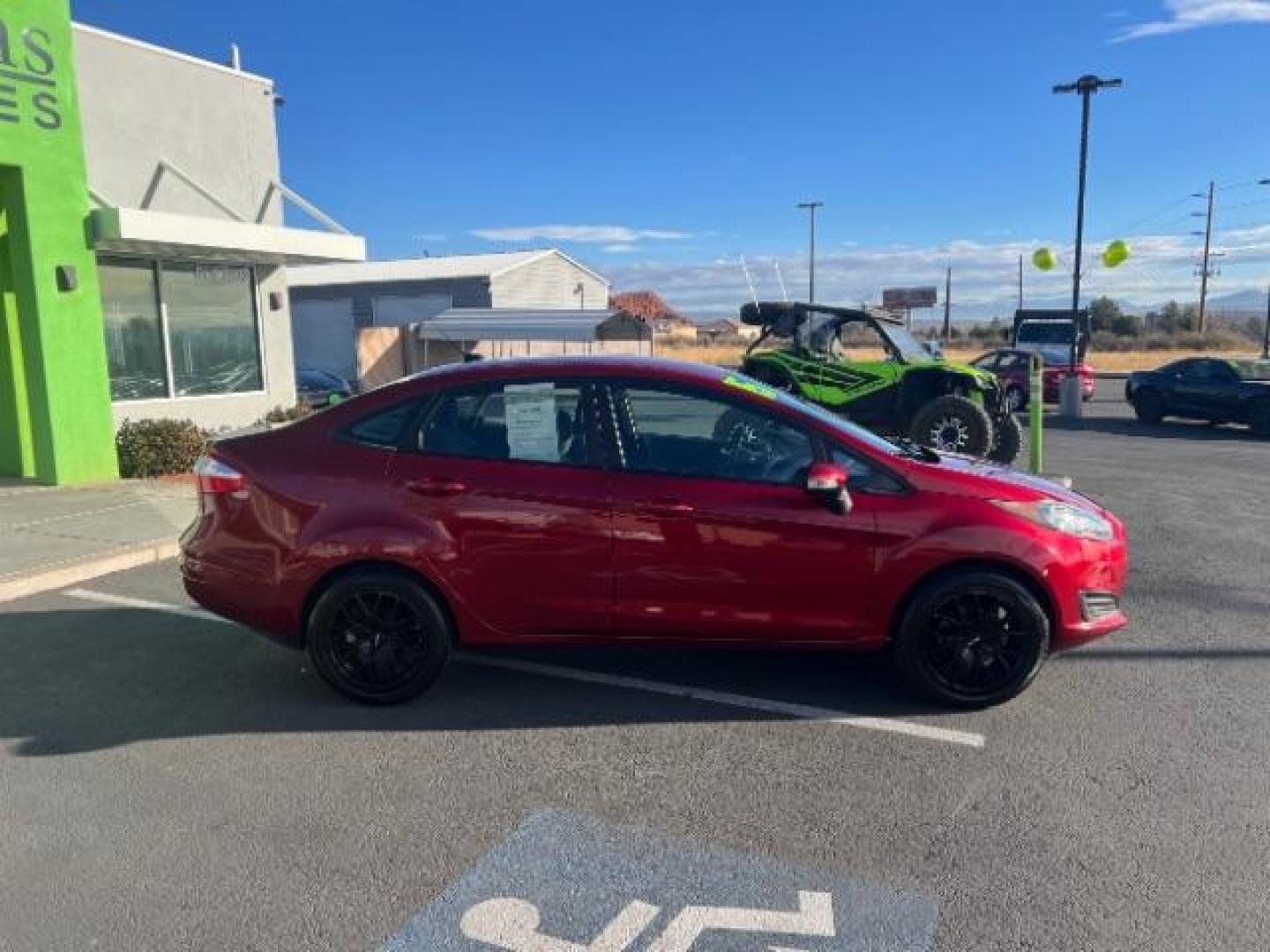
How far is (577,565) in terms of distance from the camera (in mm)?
4371

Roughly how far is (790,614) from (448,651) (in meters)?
1.58

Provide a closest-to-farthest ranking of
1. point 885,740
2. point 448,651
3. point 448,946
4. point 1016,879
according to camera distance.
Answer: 1. point 448,946
2. point 1016,879
3. point 885,740
4. point 448,651

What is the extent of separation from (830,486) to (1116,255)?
2314 cm

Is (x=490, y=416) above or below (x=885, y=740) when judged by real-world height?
above

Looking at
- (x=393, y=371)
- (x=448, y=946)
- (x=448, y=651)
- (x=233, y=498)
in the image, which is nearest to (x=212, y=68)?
(x=233, y=498)

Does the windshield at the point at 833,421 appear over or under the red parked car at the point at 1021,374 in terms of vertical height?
over

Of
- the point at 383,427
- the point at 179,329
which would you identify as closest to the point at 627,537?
the point at 383,427

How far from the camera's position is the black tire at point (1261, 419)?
17.1m

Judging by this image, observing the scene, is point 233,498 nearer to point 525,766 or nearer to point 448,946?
point 525,766

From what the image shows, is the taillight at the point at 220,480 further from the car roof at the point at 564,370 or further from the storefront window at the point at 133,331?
the storefront window at the point at 133,331

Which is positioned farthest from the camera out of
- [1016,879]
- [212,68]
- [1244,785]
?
[212,68]

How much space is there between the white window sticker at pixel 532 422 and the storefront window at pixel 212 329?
9404mm

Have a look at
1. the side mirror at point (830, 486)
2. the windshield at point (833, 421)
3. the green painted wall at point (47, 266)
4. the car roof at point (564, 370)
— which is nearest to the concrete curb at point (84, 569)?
the green painted wall at point (47, 266)

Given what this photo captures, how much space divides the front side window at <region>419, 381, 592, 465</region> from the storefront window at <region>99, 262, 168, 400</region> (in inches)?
345
